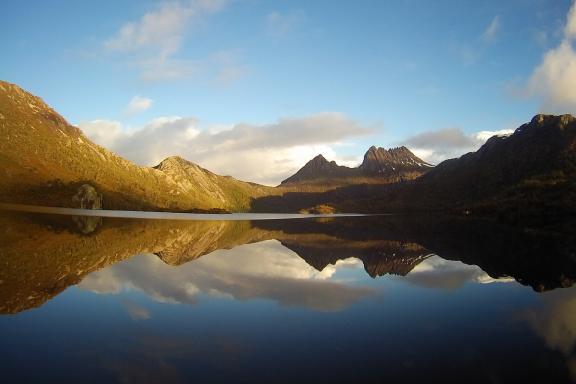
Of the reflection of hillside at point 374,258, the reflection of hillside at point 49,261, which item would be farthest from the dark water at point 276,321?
the reflection of hillside at point 374,258

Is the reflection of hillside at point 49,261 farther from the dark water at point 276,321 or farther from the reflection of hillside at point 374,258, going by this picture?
the reflection of hillside at point 374,258

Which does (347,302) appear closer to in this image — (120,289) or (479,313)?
(479,313)

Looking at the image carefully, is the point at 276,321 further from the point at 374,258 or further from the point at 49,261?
the point at 374,258

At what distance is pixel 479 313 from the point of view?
1752 cm

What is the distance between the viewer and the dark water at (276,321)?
10.5 meters

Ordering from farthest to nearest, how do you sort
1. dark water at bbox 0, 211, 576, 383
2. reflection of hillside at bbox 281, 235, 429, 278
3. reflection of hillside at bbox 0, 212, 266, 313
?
reflection of hillside at bbox 281, 235, 429, 278, reflection of hillside at bbox 0, 212, 266, 313, dark water at bbox 0, 211, 576, 383

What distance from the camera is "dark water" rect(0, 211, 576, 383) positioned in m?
10.5

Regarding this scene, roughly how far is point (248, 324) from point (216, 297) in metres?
4.87

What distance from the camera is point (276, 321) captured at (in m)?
15.4

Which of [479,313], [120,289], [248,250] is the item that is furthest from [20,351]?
[248,250]

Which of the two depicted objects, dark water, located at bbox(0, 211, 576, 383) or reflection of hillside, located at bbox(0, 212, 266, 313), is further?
reflection of hillside, located at bbox(0, 212, 266, 313)

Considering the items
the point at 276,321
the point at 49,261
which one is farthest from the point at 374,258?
the point at 49,261

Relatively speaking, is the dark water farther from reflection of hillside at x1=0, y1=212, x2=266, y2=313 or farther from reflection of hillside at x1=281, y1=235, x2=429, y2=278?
reflection of hillside at x1=281, y1=235, x2=429, y2=278

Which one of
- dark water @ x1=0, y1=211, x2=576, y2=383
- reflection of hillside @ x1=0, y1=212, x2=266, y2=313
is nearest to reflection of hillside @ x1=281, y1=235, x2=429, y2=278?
dark water @ x1=0, y1=211, x2=576, y2=383
